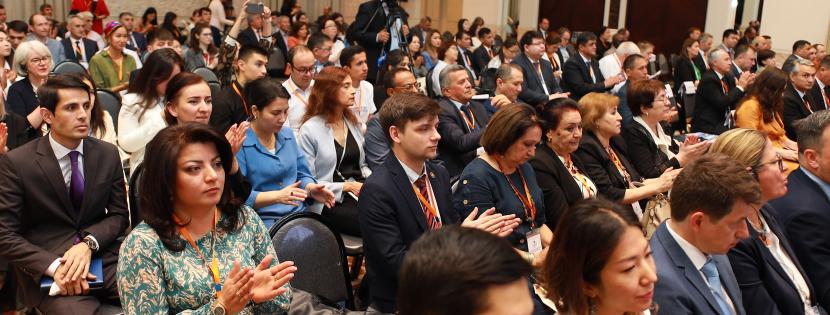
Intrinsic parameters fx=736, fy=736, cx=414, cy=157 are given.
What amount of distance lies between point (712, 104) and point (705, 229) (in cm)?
543

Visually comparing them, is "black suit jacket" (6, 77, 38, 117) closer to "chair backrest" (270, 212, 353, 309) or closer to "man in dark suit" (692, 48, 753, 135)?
"chair backrest" (270, 212, 353, 309)

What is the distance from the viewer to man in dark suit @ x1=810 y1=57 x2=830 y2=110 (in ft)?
24.0

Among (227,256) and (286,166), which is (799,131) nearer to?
(286,166)

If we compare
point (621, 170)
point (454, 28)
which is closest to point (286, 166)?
point (621, 170)

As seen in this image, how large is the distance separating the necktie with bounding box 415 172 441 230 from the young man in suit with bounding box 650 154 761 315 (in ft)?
2.84

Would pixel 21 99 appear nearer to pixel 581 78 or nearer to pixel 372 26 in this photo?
pixel 372 26

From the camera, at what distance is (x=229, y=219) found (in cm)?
231

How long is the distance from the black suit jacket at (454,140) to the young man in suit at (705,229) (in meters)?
2.16

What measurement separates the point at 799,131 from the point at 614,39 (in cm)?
1053

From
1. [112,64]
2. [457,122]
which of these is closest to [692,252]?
[457,122]

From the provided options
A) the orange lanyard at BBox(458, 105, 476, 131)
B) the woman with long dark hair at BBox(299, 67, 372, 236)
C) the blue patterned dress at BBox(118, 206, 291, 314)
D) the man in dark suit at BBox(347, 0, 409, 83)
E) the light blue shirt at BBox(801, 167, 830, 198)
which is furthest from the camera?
the man in dark suit at BBox(347, 0, 409, 83)

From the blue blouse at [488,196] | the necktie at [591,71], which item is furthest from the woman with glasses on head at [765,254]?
the necktie at [591,71]

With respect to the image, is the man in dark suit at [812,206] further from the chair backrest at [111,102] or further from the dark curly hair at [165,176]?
the chair backrest at [111,102]

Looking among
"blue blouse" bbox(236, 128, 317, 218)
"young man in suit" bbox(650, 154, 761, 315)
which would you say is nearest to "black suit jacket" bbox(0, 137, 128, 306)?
"blue blouse" bbox(236, 128, 317, 218)
